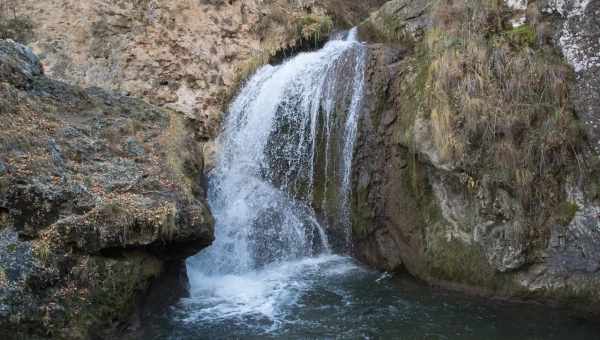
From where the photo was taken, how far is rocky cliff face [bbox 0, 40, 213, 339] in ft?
15.6

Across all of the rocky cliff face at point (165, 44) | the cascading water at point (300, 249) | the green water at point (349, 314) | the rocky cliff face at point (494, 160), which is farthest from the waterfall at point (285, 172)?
the rocky cliff face at point (165, 44)

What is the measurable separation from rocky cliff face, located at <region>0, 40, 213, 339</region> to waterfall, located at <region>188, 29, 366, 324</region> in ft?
5.03

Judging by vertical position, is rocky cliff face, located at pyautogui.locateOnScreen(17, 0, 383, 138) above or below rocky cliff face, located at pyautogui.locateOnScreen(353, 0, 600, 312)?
above

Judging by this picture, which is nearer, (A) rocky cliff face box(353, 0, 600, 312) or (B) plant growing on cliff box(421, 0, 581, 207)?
(A) rocky cliff face box(353, 0, 600, 312)

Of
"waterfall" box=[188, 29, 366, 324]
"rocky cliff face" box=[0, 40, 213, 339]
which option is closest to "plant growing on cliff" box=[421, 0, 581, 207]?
"waterfall" box=[188, 29, 366, 324]

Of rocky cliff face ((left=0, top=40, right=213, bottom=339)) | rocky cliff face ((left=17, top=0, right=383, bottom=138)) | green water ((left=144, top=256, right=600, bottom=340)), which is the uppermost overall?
rocky cliff face ((left=17, top=0, right=383, bottom=138))

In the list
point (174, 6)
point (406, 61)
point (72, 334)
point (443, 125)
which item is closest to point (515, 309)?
point (443, 125)

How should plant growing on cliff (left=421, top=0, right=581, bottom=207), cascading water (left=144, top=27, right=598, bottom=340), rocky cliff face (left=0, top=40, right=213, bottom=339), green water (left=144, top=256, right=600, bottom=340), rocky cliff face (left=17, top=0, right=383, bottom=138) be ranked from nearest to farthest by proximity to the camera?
rocky cliff face (left=0, top=40, right=213, bottom=339) → green water (left=144, top=256, right=600, bottom=340) → cascading water (left=144, top=27, right=598, bottom=340) → plant growing on cliff (left=421, top=0, right=581, bottom=207) → rocky cliff face (left=17, top=0, right=383, bottom=138)

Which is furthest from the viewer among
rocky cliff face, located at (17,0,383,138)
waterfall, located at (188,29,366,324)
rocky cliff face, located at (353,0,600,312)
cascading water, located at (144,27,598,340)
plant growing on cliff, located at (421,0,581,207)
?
rocky cliff face, located at (17,0,383,138)

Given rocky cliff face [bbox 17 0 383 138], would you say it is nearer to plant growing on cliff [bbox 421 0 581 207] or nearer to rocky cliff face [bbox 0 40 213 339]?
rocky cliff face [bbox 0 40 213 339]

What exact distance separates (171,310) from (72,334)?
158 cm

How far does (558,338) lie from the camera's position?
547 centimetres

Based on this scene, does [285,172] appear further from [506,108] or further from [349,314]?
[506,108]

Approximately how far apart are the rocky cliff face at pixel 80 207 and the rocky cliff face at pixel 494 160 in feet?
9.62
